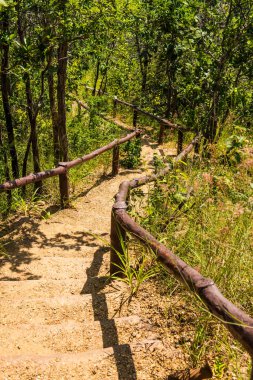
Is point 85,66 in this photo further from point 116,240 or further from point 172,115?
point 116,240

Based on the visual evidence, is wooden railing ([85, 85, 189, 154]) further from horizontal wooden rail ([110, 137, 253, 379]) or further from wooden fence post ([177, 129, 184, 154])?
horizontal wooden rail ([110, 137, 253, 379])

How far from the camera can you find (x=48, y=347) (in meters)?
2.93

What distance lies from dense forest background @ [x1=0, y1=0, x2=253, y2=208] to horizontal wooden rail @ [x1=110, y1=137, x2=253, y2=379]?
8.55ft

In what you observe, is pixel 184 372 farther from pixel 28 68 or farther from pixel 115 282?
pixel 28 68

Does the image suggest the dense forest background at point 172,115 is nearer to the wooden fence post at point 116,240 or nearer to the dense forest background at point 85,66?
the dense forest background at point 85,66

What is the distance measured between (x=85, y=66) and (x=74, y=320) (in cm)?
1018

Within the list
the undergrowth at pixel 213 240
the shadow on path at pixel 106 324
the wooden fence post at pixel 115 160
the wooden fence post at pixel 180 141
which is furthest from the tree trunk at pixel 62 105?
the wooden fence post at pixel 180 141

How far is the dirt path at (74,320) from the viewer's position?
2561mm

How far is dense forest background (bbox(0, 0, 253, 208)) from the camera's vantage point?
552 cm

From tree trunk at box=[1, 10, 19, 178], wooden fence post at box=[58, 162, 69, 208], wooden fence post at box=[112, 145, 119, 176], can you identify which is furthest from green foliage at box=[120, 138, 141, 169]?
tree trunk at box=[1, 10, 19, 178]

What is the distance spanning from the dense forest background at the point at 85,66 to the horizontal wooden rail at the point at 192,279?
2607 mm

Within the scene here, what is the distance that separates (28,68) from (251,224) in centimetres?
376

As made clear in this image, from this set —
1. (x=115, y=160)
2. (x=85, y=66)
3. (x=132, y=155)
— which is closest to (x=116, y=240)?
(x=115, y=160)

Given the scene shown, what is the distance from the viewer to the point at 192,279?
7.72ft
